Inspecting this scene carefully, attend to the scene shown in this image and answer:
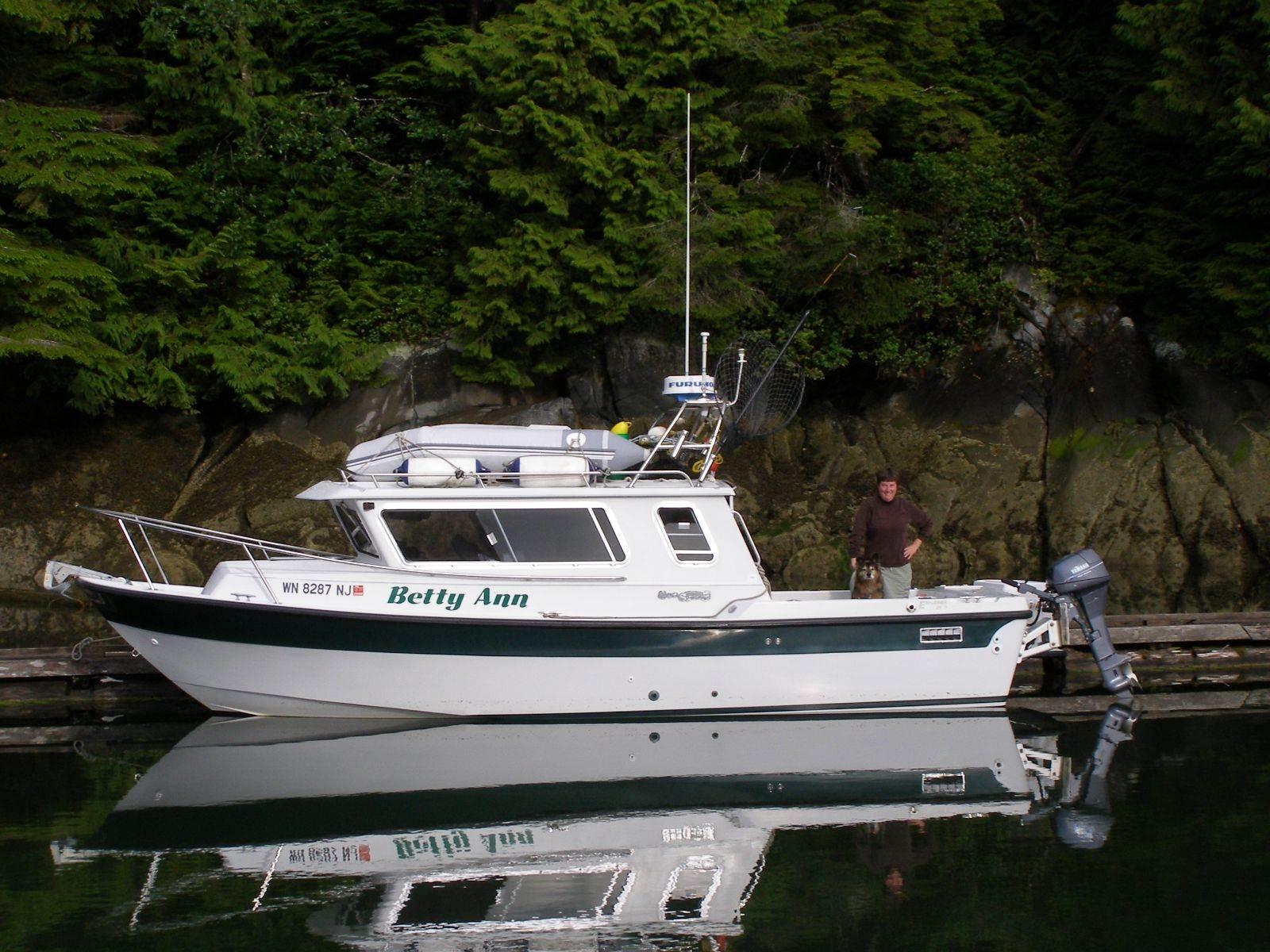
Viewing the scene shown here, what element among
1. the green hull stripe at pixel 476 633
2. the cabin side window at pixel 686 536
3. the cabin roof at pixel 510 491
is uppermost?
the cabin roof at pixel 510 491

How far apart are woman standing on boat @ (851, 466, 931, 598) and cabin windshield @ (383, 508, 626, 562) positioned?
2.14m

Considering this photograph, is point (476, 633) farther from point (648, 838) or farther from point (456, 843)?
point (648, 838)

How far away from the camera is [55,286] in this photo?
13.9 meters

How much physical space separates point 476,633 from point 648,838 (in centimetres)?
264

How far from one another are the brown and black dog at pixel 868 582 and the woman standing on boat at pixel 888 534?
0.07 metres

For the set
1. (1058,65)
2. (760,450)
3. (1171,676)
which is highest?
(1058,65)

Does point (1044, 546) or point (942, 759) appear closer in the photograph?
point (942, 759)

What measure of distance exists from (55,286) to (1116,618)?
1190cm

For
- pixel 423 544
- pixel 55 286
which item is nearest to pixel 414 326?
pixel 55 286

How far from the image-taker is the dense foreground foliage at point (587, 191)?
48.6ft

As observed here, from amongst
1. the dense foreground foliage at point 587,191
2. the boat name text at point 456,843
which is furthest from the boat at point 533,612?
the dense foreground foliage at point 587,191

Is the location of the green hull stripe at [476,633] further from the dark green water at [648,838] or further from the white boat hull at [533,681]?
the dark green water at [648,838]

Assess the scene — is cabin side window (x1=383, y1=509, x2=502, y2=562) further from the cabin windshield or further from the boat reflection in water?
the boat reflection in water

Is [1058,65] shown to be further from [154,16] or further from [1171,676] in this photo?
[154,16]
